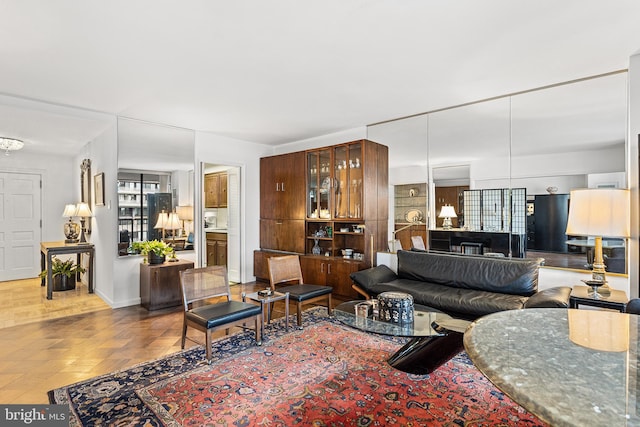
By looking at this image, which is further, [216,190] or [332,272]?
[216,190]

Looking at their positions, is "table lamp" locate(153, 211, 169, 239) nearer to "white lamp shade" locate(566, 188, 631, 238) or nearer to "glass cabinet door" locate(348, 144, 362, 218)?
"glass cabinet door" locate(348, 144, 362, 218)

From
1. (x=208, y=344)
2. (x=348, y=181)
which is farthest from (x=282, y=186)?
(x=208, y=344)

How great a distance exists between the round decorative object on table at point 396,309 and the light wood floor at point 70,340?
6.24 ft

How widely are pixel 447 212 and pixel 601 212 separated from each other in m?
1.71

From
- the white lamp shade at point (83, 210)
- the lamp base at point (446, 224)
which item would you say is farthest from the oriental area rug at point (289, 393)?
the white lamp shade at point (83, 210)

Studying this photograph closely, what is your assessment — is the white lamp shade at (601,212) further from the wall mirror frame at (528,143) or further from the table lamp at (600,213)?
the wall mirror frame at (528,143)

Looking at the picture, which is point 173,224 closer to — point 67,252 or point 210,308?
point 67,252

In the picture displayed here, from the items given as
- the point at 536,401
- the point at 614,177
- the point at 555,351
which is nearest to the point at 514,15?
the point at 614,177

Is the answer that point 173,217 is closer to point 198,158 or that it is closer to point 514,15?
point 198,158

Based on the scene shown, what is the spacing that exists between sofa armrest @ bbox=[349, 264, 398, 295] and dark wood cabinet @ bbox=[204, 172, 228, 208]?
362 cm

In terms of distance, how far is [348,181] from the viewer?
4.93 metres

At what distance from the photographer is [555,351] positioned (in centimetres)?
98

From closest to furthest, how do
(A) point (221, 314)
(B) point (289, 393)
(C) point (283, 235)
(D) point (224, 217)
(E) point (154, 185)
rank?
(B) point (289, 393) < (A) point (221, 314) < (E) point (154, 185) < (C) point (283, 235) < (D) point (224, 217)

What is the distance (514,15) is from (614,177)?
1961 millimetres
